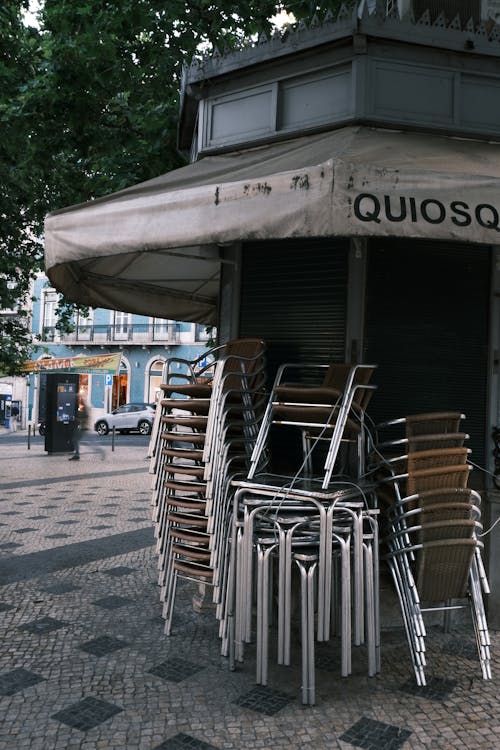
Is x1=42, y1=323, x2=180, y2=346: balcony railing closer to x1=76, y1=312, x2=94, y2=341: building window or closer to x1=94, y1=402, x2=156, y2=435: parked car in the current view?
x1=76, y1=312, x2=94, y2=341: building window

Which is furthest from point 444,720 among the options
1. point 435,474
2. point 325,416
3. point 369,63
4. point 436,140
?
point 369,63

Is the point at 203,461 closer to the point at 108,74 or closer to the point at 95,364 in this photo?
the point at 108,74

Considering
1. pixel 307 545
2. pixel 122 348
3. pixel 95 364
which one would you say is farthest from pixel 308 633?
pixel 122 348

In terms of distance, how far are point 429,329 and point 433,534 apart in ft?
4.83

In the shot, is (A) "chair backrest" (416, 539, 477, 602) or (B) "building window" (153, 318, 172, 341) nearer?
(A) "chair backrest" (416, 539, 477, 602)

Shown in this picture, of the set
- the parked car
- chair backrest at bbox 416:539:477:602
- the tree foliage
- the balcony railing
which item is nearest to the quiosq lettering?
chair backrest at bbox 416:539:477:602

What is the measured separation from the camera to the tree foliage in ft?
25.2

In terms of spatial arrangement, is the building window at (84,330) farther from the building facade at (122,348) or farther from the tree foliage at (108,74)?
the tree foliage at (108,74)

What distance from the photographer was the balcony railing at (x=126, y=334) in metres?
33.8

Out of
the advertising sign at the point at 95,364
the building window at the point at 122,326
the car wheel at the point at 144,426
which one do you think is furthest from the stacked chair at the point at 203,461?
the building window at the point at 122,326

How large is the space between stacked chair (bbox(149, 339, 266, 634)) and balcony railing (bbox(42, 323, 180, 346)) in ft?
96.5

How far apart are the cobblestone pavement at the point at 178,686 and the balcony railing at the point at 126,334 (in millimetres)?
28749

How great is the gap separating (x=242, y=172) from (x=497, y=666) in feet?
9.84

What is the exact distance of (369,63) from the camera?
4129mm
